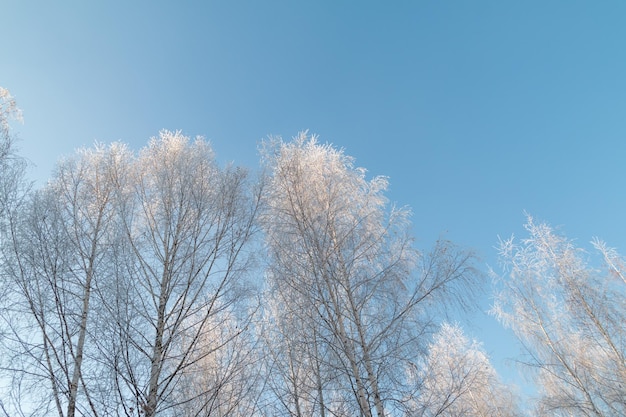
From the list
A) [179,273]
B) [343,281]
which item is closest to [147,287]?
[179,273]

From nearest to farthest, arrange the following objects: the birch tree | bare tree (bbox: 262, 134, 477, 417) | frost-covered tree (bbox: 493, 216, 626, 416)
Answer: the birch tree
bare tree (bbox: 262, 134, 477, 417)
frost-covered tree (bbox: 493, 216, 626, 416)

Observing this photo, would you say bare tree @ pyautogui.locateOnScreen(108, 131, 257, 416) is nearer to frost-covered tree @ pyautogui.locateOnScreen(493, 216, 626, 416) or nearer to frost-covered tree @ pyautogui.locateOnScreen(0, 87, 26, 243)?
frost-covered tree @ pyautogui.locateOnScreen(0, 87, 26, 243)

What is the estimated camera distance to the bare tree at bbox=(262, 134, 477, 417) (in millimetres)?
4316

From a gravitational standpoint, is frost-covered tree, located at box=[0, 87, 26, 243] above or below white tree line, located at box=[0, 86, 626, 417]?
above

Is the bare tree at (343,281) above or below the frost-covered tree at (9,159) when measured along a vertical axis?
below

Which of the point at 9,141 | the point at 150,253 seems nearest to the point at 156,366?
the point at 150,253

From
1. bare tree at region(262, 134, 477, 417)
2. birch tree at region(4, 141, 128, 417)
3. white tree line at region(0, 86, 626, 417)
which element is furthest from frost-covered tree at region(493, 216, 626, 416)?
birch tree at region(4, 141, 128, 417)

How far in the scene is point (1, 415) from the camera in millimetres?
2658

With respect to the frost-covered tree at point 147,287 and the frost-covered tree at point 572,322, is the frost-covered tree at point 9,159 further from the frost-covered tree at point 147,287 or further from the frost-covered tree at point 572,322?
the frost-covered tree at point 572,322

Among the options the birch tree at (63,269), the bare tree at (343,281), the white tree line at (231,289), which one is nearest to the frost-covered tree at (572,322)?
the white tree line at (231,289)

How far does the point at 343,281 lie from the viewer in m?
5.01

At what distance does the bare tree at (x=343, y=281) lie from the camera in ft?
14.2

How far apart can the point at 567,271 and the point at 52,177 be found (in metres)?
13.8

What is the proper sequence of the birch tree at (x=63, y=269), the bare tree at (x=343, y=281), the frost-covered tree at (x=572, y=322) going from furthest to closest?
1. the frost-covered tree at (x=572, y=322)
2. the bare tree at (x=343, y=281)
3. the birch tree at (x=63, y=269)
